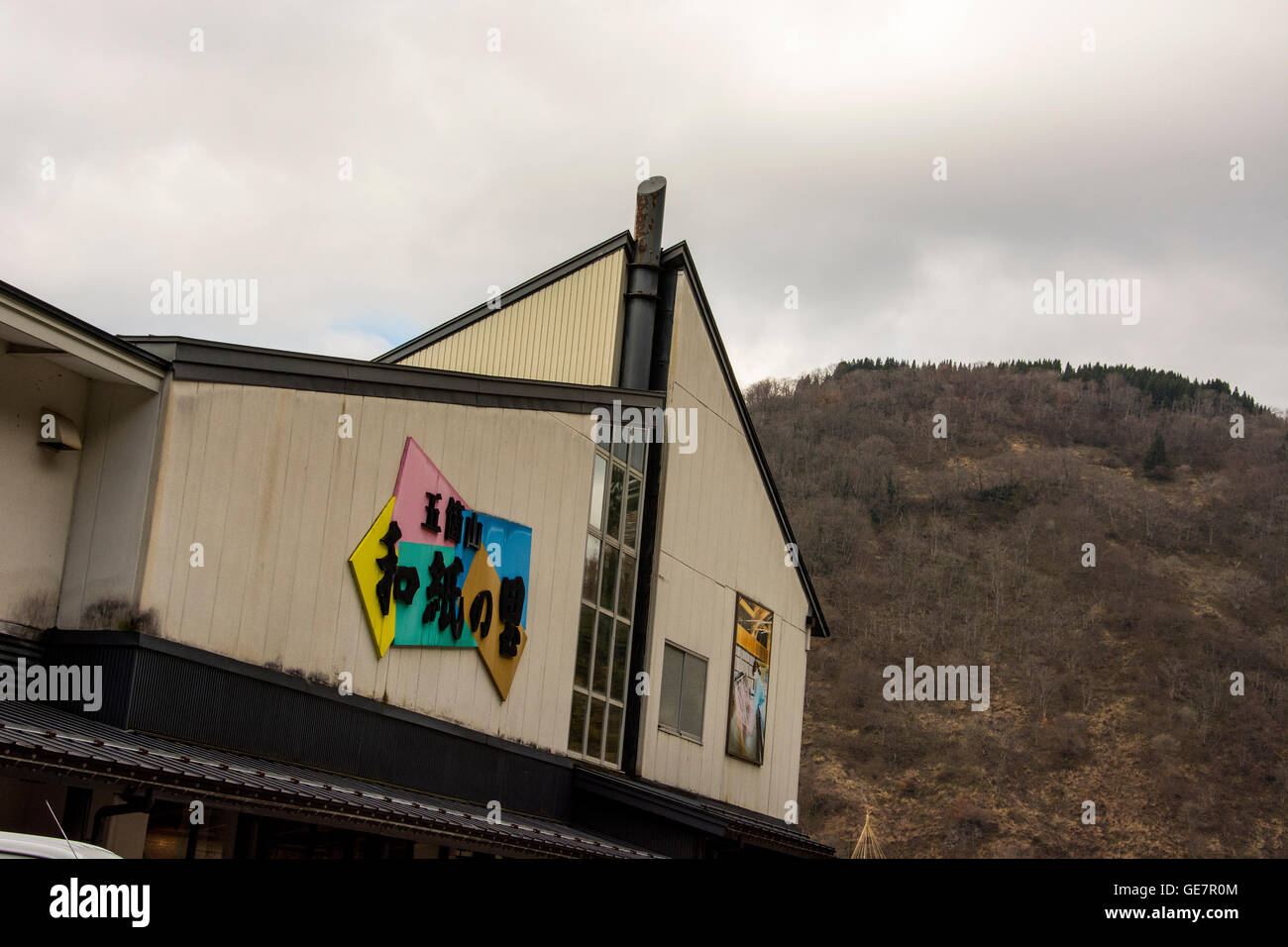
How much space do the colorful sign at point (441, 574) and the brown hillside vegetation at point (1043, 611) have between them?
54.3 m

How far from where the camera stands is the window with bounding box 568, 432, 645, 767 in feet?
56.6

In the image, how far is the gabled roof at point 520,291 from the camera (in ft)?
64.8

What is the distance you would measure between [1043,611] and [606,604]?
245 ft

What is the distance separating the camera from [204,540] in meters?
11.4

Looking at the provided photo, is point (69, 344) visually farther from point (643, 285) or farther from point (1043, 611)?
point (1043, 611)

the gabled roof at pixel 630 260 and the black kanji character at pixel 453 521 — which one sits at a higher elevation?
the gabled roof at pixel 630 260

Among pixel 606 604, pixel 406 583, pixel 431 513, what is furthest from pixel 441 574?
pixel 606 604

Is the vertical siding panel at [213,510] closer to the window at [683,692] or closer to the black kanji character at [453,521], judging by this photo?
the black kanji character at [453,521]

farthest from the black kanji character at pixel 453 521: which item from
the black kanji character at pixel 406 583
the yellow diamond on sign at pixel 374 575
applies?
the yellow diamond on sign at pixel 374 575

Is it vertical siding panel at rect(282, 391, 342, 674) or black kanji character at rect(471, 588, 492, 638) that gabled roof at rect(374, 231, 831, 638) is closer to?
black kanji character at rect(471, 588, 492, 638)

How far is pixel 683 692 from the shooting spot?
1947 centimetres

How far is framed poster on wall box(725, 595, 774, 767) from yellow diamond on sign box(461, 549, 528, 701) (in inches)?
253
